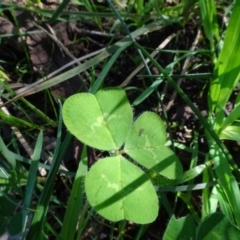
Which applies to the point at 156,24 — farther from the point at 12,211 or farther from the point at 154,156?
the point at 12,211

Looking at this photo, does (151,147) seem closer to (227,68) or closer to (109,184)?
(109,184)

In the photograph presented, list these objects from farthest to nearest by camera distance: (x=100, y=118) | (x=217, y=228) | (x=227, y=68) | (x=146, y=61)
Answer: (x=146, y=61) → (x=227, y=68) → (x=100, y=118) → (x=217, y=228)

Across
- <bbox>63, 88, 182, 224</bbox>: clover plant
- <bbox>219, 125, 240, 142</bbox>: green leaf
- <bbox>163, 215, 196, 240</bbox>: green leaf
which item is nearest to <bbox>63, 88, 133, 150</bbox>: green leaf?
<bbox>63, 88, 182, 224</bbox>: clover plant

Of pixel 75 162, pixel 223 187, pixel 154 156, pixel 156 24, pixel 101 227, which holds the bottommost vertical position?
pixel 101 227

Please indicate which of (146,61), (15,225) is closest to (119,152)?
(15,225)

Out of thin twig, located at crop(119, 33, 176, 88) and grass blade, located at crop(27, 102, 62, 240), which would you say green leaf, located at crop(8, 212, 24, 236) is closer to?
grass blade, located at crop(27, 102, 62, 240)

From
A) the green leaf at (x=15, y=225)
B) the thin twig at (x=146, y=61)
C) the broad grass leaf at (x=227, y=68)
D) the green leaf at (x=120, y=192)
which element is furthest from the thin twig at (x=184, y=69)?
the green leaf at (x=15, y=225)

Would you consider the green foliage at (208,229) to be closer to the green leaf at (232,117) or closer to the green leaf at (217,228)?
the green leaf at (217,228)

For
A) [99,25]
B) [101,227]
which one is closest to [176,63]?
[99,25]
